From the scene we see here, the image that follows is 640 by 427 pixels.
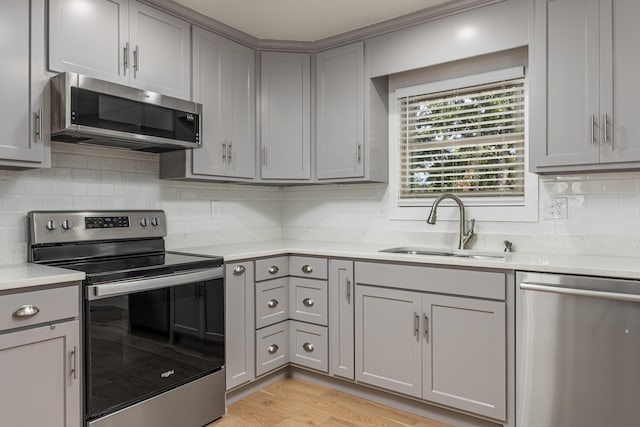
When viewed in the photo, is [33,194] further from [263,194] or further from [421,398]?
[421,398]

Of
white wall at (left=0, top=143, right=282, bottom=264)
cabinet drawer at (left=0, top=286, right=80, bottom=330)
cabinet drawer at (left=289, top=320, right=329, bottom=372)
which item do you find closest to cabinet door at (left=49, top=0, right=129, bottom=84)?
white wall at (left=0, top=143, right=282, bottom=264)

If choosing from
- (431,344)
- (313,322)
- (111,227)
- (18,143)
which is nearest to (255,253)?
A: (313,322)

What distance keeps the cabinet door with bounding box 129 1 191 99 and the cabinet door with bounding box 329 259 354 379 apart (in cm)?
142

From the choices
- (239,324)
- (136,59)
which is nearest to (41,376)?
(239,324)

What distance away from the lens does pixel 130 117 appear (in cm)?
221

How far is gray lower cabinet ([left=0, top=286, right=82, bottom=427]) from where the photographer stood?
1.61 meters

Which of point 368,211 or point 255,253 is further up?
point 368,211

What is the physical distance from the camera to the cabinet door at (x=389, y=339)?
241 centimetres

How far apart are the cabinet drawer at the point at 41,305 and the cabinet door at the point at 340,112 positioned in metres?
1.87

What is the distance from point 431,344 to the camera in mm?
2350

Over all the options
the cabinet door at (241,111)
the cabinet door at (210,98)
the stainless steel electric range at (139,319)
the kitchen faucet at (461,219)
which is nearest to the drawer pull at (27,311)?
the stainless steel electric range at (139,319)

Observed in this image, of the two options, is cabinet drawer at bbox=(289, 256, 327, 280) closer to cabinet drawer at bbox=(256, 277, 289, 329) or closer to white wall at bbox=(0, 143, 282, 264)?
cabinet drawer at bbox=(256, 277, 289, 329)

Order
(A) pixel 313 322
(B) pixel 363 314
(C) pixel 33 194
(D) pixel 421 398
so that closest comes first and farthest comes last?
(C) pixel 33 194, (D) pixel 421 398, (B) pixel 363 314, (A) pixel 313 322

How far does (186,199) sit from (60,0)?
1336 mm
